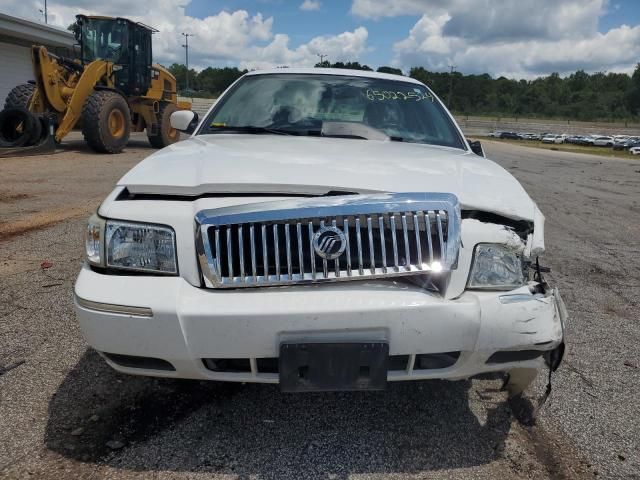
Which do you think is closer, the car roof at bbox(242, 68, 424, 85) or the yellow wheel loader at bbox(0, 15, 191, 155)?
the car roof at bbox(242, 68, 424, 85)

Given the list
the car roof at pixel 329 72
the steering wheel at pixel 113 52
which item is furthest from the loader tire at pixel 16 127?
the car roof at pixel 329 72

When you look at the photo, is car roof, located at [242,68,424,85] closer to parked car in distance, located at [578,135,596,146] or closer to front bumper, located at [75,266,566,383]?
front bumper, located at [75,266,566,383]

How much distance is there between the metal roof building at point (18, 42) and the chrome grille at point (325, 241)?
2004 centimetres

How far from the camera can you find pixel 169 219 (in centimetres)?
207

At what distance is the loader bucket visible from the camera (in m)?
12.4

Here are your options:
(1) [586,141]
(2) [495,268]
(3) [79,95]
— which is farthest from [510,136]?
(2) [495,268]

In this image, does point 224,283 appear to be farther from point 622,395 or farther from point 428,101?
point 428,101

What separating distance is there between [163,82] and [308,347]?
15608 millimetres

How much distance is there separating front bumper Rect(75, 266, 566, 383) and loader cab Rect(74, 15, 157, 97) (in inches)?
536

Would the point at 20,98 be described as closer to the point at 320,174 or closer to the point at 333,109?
the point at 333,109

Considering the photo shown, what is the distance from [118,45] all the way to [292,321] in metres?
14.1

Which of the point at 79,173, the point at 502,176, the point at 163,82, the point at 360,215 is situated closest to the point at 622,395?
the point at 502,176

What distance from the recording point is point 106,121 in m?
13.0

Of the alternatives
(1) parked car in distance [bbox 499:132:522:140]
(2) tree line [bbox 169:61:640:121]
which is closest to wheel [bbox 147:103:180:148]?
(1) parked car in distance [bbox 499:132:522:140]
